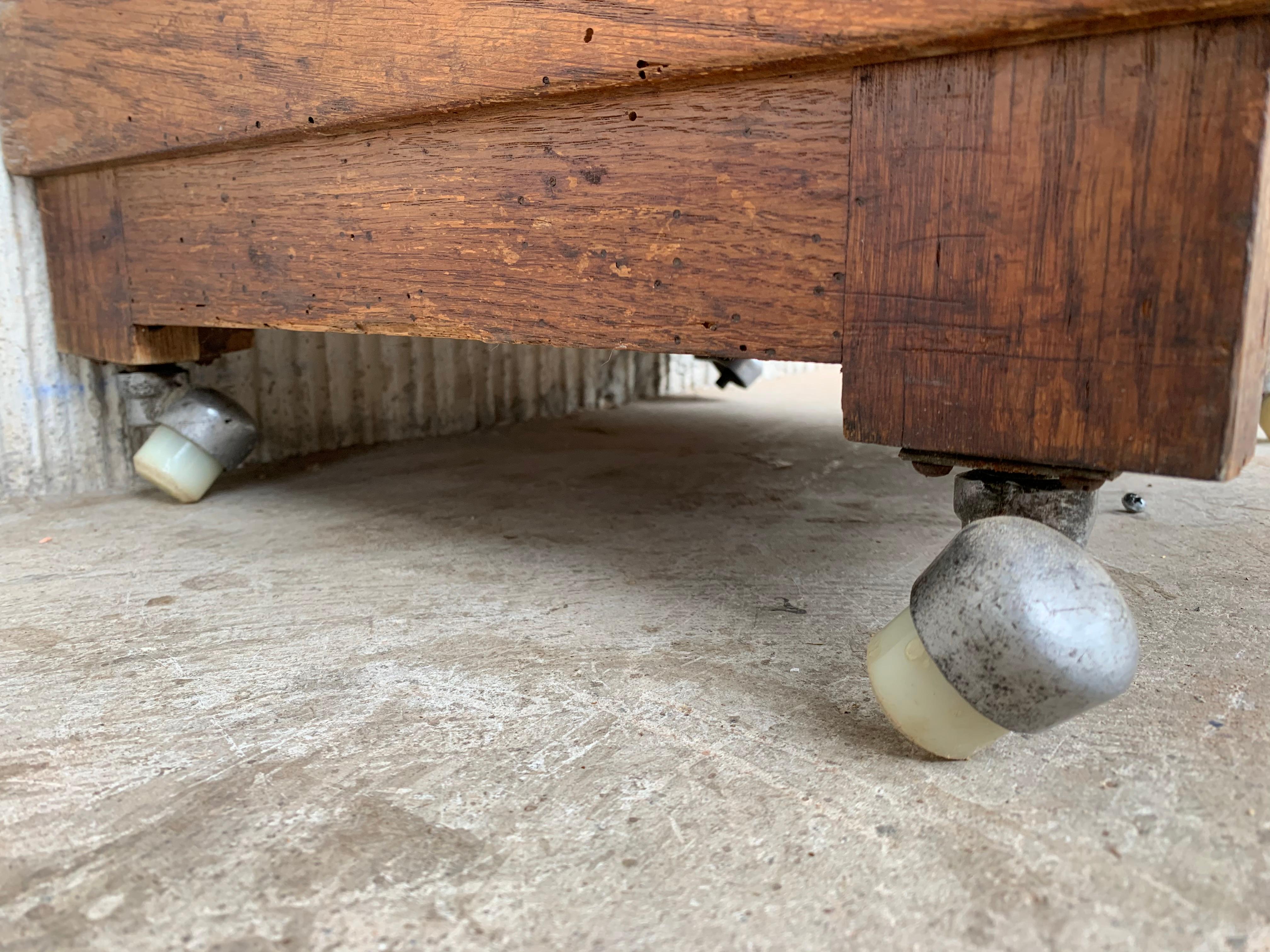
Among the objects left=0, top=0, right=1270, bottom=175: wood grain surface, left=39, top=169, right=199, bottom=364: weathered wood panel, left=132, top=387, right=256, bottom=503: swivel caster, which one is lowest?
left=132, top=387, right=256, bottom=503: swivel caster

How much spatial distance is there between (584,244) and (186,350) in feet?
4.85

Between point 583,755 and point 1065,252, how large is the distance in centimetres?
82

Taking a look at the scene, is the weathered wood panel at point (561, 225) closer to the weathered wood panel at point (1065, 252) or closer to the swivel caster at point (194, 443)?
the weathered wood panel at point (1065, 252)

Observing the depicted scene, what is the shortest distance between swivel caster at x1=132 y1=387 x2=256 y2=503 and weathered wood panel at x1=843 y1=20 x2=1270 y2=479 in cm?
178

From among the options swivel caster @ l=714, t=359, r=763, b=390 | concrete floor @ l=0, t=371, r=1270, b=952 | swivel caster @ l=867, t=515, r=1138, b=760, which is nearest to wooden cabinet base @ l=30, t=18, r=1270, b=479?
swivel caster @ l=867, t=515, r=1138, b=760

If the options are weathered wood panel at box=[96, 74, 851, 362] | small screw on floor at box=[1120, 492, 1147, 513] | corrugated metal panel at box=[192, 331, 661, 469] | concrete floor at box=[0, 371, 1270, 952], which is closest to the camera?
concrete floor at box=[0, 371, 1270, 952]

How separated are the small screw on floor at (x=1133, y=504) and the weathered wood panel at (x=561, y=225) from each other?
1372 mm

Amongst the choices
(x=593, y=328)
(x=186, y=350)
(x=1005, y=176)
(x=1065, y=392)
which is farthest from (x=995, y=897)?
(x=186, y=350)

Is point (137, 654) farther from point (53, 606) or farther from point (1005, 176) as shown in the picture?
point (1005, 176)

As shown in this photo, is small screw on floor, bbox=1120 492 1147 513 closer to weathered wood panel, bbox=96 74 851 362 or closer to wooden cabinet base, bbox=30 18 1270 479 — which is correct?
wooden cabinet base, bbox=30 18 1270 479

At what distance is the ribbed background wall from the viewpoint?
7.99 ft

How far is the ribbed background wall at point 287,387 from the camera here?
2.44 m

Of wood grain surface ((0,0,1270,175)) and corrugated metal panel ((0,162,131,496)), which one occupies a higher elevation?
wood grain surface ((0,0,1270,175))

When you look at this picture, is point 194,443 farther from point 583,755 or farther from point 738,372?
point 738,372
